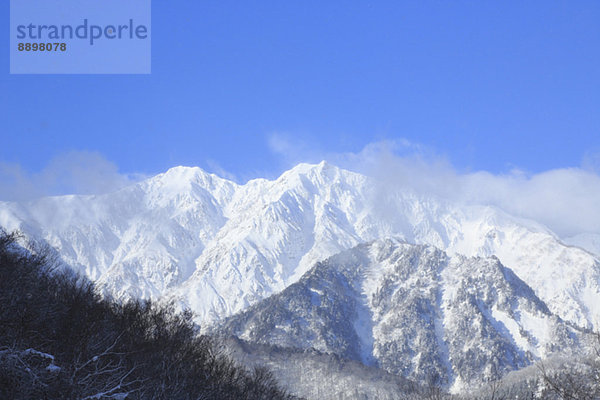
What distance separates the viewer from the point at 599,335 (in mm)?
25469

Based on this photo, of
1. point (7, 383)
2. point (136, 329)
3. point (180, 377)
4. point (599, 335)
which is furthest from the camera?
point (136, 329)

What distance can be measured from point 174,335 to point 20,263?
1477 centimetres

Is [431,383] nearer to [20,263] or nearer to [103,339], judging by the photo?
[103,339]

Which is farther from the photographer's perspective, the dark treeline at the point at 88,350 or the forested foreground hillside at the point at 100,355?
the forested foreground hillside at the point at 100,355

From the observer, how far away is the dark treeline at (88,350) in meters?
22.1

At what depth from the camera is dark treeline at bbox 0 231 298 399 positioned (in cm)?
2211

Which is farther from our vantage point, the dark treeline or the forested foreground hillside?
the forested foreground hillside

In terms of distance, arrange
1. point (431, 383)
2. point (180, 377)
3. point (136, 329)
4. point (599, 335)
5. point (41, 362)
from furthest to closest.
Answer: point (136, 329) < point (180, 377) < point (431, 383) < point (599, 335) < point (41, 362)

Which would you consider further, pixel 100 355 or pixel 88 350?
pixel 88 350

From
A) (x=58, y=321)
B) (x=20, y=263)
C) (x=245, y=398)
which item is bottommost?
(x=245, y=398)

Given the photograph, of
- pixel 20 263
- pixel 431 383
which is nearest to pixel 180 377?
pixel 20 263

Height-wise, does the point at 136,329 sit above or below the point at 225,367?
above

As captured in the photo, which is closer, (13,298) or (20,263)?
(13,298)

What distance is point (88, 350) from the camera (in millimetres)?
31422
